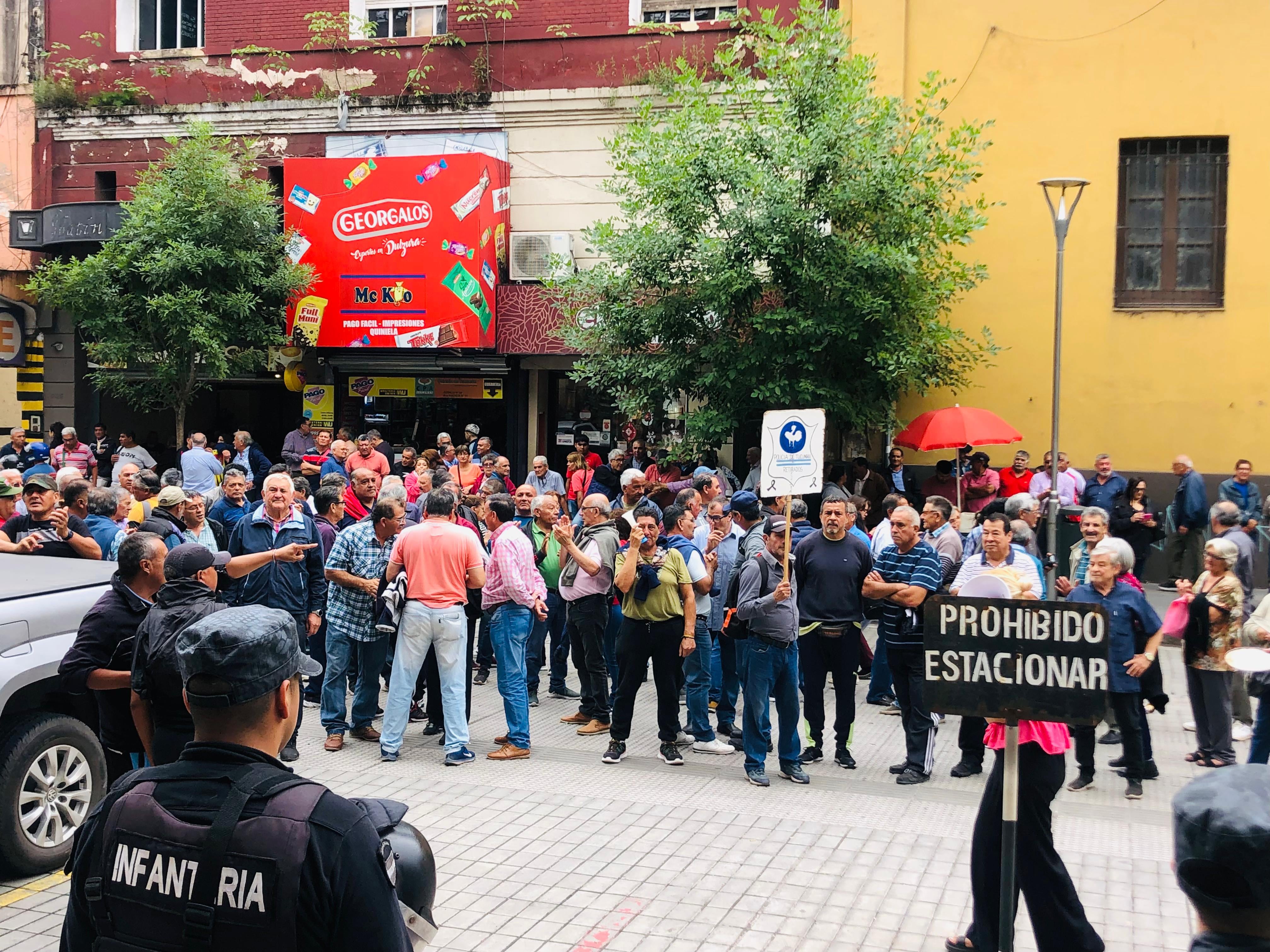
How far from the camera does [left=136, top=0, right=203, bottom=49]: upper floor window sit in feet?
69.7

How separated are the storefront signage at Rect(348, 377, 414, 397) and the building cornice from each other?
4.18 meters

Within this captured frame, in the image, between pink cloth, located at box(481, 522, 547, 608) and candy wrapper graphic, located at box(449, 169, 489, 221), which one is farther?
candy wrapper graphic, located at box(449, 169, 489, 221)

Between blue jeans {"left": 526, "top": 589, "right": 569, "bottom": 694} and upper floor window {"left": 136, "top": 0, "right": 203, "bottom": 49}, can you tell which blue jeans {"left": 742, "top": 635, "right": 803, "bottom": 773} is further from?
upper floor window {"left": 136, "top": 0, "right": 203, "bottom": 49}

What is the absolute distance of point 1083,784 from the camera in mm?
8391

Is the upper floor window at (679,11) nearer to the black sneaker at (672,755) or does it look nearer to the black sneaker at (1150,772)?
the black sneaker at (672,755)

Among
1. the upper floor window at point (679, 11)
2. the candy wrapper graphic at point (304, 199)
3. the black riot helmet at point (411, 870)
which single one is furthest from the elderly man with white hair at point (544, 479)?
the black riot helmet at point (411, 870)

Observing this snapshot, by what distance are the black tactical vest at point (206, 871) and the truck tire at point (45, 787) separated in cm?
404

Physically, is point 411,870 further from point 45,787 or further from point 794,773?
point 794,773

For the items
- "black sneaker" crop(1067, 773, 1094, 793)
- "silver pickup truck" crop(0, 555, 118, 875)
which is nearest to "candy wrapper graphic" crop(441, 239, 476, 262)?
"silver pickup truck" crop(0, 555, 118, 875)

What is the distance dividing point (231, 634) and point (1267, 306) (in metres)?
16.9

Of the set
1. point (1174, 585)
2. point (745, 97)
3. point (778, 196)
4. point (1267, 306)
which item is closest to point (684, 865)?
point (778, 196)

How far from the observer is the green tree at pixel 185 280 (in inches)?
702

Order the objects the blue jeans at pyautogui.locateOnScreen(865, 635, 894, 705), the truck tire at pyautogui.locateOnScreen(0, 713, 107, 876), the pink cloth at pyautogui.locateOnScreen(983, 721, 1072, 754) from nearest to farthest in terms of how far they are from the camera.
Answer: the pink cloth at pyautogui.locateOnScreen(983, 721, 1072, 754), the truck tire at pyautogui.locateOnScreen(0, 713, 107, 876), the blue jeans at pyautogui.locateOnScreen(865, 635, 894, 705)

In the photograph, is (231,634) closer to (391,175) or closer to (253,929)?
(253,929)
